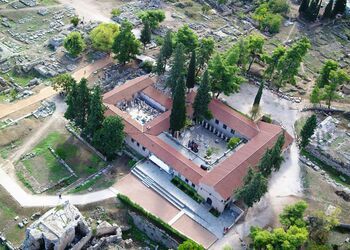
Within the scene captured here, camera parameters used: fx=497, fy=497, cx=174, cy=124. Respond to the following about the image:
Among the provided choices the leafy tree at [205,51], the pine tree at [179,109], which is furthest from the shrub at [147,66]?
the pine tree at [179,109]

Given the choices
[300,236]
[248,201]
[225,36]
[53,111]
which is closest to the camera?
[300,236]

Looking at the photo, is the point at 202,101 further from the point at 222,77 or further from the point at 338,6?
the point at 338,6

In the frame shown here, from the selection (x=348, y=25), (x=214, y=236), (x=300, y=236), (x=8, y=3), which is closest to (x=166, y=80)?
(x=214, y=236)

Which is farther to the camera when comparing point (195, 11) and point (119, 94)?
point (195, 11)

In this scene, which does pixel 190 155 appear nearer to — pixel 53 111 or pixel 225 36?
pixel 53 111

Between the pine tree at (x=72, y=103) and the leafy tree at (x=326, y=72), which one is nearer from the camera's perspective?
the pine tree at (x=72, y=103)

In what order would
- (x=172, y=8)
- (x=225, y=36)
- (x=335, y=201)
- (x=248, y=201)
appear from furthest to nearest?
1. (x=172, y=8)
2. (x=225, y=36)
3. (x=335, y=201)
4. (x=248, y=201)

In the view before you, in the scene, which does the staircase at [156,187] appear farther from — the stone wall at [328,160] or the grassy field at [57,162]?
the stone wall at [328,160]
